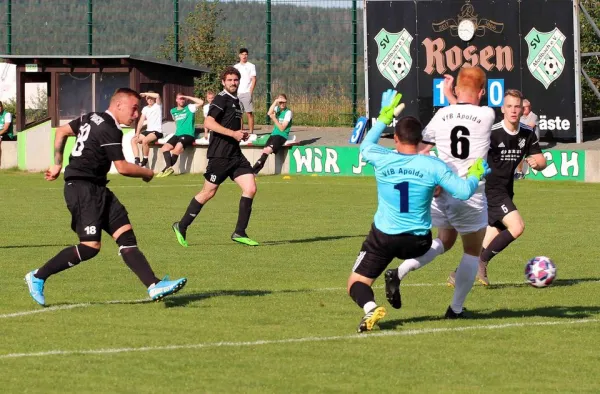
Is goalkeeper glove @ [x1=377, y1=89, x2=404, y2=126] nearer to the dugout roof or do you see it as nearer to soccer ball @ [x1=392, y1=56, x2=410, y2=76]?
soccer ball @ [x1=392, y1=56, x2=410, y2=76]

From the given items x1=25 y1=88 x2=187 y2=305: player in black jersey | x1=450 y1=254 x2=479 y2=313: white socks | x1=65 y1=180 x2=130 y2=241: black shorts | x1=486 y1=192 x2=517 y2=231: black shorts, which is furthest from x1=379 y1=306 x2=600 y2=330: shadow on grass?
x1=65 y1=180 x2=130 y2=241: black shorts

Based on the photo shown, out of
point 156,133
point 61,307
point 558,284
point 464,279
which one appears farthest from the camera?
Result: point 156,133

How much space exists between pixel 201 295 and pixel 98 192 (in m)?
1.57

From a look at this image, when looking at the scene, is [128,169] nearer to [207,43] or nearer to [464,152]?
[464,152]

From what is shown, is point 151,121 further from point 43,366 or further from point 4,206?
point 43,366

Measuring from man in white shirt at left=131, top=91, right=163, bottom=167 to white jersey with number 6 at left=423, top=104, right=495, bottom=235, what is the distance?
71.3 feet

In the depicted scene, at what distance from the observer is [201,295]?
36.0 ft

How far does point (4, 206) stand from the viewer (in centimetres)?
2158

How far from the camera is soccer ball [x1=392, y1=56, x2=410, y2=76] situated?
31.2 metres

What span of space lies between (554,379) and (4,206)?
15720 millimetres

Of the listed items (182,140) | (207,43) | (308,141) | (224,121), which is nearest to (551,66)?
(308,141)

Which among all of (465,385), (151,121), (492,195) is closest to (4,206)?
(151,121)

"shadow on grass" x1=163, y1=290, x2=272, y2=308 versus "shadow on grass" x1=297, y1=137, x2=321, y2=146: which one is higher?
"shadow on grass" x1=297, y1=137, x2=321, y2=146

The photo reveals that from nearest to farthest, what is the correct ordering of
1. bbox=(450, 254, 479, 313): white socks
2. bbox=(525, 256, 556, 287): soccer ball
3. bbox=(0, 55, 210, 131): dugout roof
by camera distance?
bbox=(450, 254, 479, 313): white socks → bbox=(525, 256, 556, 287): soccer ball → bbox=(0, 55, 210, 131): dugout roof
